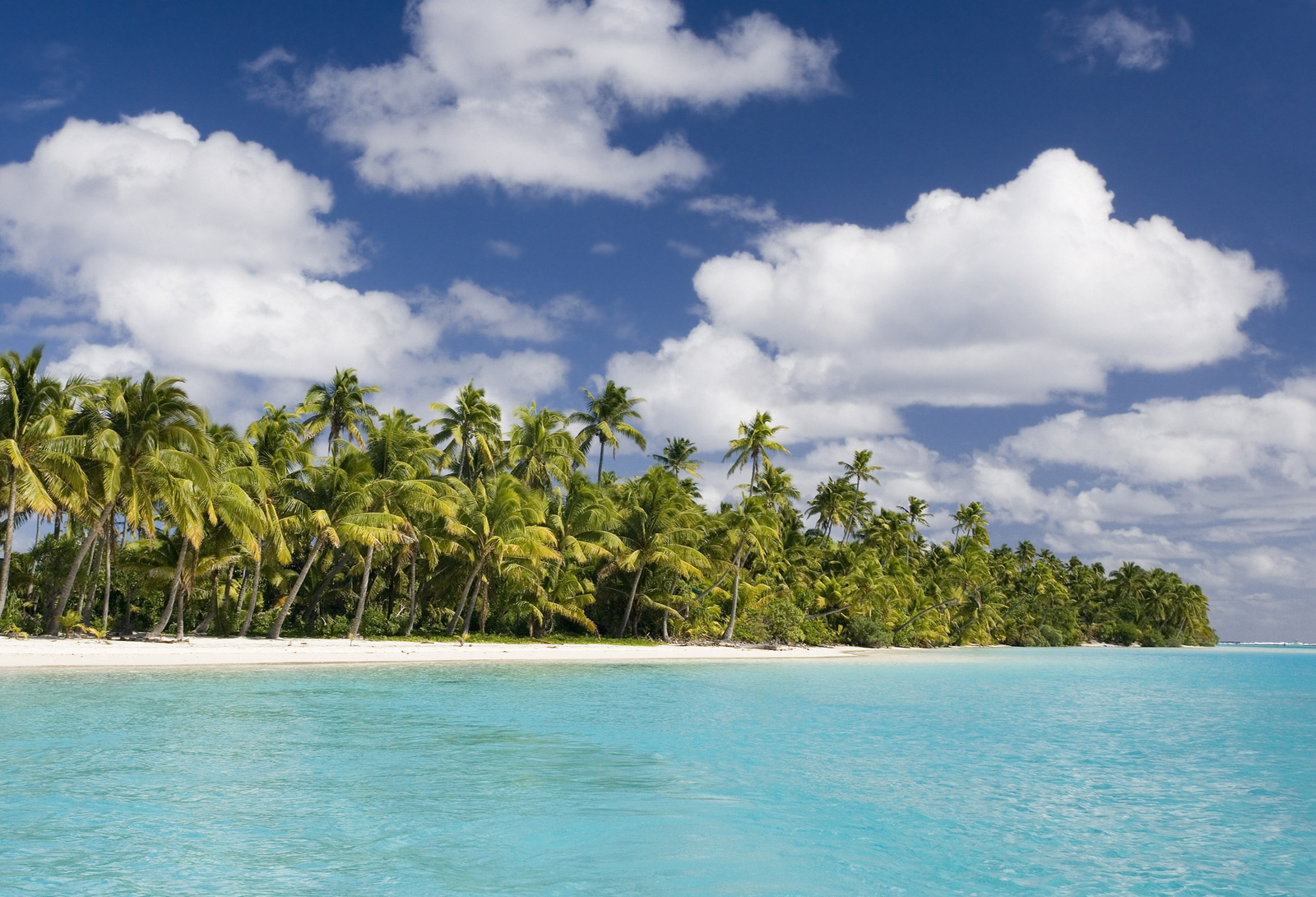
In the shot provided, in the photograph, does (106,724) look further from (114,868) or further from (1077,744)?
(1077,744)

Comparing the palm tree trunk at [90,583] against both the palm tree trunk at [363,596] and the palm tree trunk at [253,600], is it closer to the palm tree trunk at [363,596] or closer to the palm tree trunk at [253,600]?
the palm tree trunk at [253,600]

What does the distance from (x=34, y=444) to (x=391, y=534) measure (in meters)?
10.4

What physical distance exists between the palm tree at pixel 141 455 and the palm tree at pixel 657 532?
1845cm

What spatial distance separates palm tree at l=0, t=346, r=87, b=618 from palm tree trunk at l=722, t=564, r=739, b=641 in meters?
28.4

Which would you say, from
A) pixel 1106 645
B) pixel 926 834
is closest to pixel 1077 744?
pixel 926 834

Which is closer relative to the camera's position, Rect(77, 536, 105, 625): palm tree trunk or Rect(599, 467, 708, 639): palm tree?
Rect(77, 536, 105, 625): palm tree trunk

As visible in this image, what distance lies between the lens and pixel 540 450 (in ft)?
135

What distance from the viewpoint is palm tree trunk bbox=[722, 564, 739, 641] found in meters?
43.6

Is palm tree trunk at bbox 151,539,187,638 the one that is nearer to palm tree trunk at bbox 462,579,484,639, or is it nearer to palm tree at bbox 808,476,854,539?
palm tree trunk at bbox 462,579,484,639

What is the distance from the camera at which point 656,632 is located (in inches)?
1758

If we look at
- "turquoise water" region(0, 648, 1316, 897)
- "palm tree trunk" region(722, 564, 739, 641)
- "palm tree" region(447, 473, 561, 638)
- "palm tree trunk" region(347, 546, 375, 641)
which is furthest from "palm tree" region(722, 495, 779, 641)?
"turquoise water" region(0, 648, 1316, 897)

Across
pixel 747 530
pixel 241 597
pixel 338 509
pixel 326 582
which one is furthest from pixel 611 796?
pixel 747 530

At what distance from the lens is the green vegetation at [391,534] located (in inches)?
982

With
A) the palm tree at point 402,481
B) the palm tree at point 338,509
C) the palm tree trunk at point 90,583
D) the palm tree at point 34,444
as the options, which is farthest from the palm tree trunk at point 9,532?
the palm tree at point 402,481
